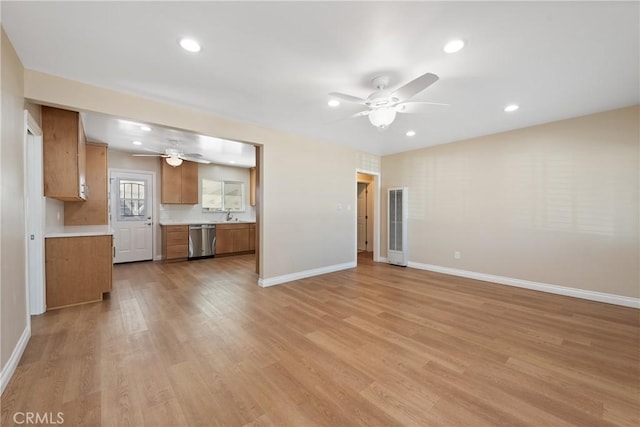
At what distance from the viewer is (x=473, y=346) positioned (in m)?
2.29

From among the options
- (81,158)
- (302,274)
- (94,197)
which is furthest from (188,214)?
(302,274)

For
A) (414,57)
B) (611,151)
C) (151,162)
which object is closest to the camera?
(414,57)

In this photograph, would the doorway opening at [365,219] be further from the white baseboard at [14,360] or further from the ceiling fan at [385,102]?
the white baseboard at [14,360]

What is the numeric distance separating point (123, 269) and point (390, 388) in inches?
224

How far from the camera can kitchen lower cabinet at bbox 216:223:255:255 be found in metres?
6.54

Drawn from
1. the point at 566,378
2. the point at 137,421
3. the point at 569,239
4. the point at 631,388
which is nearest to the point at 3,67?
the point at 137,421

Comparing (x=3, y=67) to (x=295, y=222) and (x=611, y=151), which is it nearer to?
(x=295, y=222)

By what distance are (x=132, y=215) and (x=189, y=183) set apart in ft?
4.69

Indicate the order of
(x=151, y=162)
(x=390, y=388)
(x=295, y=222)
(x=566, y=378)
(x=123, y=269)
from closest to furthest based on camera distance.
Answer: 1. (x=390, y=388)
2. (x=566, y=378)
3. (x=295, y=222)
4. (x=123, y=269)
5. (x=151, y=162)

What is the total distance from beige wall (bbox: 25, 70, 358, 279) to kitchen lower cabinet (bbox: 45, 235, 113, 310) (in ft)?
5.72

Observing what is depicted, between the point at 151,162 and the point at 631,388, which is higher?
the point at 151,162

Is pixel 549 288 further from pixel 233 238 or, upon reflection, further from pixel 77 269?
pixel 77 269

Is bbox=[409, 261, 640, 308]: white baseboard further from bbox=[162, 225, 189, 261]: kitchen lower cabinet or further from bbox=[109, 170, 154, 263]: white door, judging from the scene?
bbox=[109, 170, 154, 263]: white door

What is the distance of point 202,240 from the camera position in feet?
20.6
